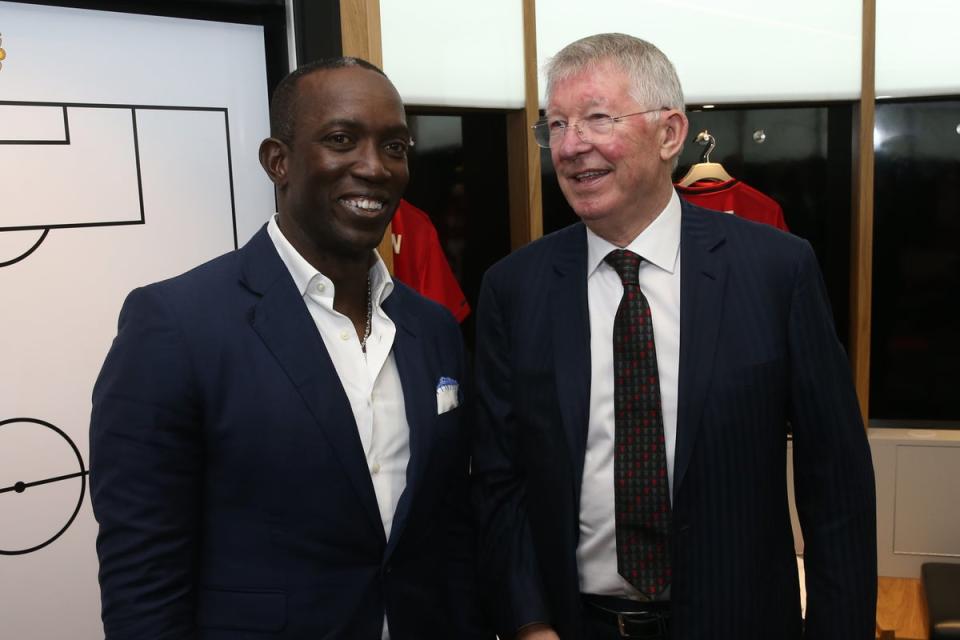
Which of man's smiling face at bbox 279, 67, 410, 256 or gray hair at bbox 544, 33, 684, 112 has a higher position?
gray hair at bbox 544, 33, 684, 112

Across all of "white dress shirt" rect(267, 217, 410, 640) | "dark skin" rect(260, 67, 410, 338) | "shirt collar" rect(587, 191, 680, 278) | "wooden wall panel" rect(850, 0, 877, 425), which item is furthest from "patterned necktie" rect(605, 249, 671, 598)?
"wooden wall panel" rect(850, 0, 877, 425)

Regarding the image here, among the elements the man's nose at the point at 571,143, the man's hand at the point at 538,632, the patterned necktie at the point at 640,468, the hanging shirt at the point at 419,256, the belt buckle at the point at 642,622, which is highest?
the man's nose at the point at 571,143

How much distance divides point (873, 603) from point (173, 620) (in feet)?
4.08

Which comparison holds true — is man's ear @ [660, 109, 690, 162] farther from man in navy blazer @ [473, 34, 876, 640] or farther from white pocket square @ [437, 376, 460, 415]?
white pocket square @ [437, 376, 460, 415]

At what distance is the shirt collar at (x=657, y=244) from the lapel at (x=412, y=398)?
0.38 m

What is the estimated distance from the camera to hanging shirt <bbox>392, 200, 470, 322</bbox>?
3.19 metres

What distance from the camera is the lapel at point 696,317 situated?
5.03 feet

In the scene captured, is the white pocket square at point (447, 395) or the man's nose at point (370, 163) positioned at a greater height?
the man's nose at point (370, 163)

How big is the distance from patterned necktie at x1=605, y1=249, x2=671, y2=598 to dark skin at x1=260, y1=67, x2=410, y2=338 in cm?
51

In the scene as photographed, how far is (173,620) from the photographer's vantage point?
1271 mm

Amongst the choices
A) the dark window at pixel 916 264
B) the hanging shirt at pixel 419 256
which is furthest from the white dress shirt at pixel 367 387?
the dark window at pixel 916 264

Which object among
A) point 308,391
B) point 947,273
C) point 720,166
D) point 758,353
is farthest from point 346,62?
point 947,273

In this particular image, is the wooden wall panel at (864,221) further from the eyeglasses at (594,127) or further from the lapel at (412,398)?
the lapel at (412,398)

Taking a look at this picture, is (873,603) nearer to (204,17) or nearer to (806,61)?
(204,17)
